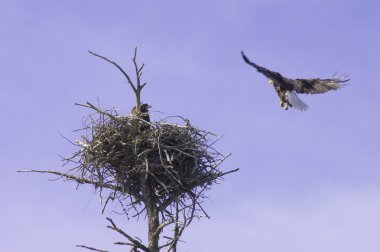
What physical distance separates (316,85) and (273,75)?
1000mm

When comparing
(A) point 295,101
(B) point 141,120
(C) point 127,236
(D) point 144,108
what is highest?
(D) point 144,108

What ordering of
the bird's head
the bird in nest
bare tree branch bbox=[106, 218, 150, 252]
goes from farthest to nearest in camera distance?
1. the bird's head
2. the bird in nest
3. bare tree branch bbox=[106, 218, 150, 252]

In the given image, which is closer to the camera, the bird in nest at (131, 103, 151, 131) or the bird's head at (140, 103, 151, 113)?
the bird in nest at (131, 103, 151, 131)

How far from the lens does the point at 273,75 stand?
10289mm

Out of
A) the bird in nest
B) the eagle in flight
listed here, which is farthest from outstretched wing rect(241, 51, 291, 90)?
the bird in nest

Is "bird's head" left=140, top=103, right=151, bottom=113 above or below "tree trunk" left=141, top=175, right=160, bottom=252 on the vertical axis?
above

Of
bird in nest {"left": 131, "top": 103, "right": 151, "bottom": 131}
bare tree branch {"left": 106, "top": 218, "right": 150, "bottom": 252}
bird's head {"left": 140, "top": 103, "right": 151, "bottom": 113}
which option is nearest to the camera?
bare tree branch {"left": 106, "top": 218, "right": 150, "bottom": 252}

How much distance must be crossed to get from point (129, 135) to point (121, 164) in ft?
1.27

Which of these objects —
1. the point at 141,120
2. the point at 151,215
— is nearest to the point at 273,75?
the point at 141,120

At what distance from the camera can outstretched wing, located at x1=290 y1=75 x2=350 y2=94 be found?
35.4 ft

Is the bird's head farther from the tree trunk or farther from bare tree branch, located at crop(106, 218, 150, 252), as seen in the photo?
bare tree branch, located at crop(106, 218, 150, 252)

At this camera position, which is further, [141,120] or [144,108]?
[144,108]

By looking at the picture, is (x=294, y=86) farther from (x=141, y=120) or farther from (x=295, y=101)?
(x=141, y=120)

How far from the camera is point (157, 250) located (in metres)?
9.57
